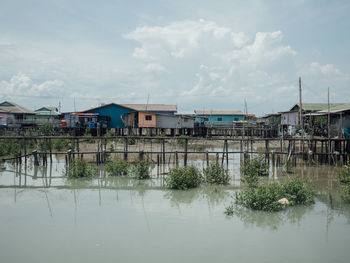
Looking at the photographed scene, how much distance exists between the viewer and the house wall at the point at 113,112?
3422 cm

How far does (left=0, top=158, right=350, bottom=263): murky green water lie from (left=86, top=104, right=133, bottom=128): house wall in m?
22.3

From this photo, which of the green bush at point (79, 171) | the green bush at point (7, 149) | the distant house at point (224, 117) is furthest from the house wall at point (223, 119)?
the green bush at point (79, 171)

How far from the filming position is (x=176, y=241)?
7332 mm

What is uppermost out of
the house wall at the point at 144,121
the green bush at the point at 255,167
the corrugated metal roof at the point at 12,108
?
the corrugated metal roof at the point at 12,108

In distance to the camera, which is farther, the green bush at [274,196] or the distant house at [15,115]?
the distant house at [15,115]

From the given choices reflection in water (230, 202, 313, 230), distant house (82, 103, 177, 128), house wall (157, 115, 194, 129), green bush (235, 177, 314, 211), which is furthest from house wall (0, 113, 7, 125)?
reflection in water (230, 202, 313, 230)

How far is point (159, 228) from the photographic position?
8148 mm

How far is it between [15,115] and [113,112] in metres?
16.2

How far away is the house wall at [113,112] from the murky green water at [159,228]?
22.3m

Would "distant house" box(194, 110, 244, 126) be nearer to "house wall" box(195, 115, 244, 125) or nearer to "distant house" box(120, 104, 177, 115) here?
"house wall" box(195, 115, 244, 125)

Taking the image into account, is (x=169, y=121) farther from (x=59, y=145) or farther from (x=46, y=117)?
(x=46, y=117)

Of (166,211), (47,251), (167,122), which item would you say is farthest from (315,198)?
(167,122)

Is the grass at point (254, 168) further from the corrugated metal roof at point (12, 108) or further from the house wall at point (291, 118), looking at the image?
the corrugated metal roof at point (12, 108)

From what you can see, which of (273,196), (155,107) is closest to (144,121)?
(155,107)
